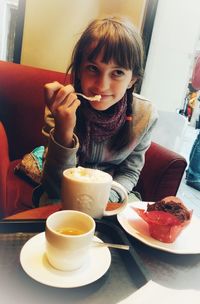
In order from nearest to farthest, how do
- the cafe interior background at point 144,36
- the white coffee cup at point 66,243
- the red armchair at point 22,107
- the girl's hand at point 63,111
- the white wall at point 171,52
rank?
the white coffee cup at point 66,243 < the girl's hand at point 63,111 < the red armchair at point 22,107 < the cafe interior background at point 144,36 < the white wall at point 171,52

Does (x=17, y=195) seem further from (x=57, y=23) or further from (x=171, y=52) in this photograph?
(x=171, y=52)

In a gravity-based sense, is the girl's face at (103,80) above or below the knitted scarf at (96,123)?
above

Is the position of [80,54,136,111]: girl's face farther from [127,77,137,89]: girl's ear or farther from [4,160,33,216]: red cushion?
[4,160,33,216]: red cushion

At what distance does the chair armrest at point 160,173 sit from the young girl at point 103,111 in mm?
134

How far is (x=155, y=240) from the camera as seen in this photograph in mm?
687

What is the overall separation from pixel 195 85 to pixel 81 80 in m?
2.03

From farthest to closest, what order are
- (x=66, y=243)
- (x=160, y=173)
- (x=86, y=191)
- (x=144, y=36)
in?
(x=144, y=36) → (x=160, y=173) → (x=86, y=191) → (x=66, y=243)

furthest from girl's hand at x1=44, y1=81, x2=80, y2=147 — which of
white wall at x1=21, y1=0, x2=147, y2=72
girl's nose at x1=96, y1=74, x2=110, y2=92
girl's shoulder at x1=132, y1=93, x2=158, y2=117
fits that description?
white wall at x1=21, y1=0, x2=147, y2=72

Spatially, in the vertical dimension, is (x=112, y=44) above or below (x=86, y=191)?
above

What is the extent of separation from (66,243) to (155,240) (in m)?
0.27

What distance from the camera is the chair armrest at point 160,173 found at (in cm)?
128

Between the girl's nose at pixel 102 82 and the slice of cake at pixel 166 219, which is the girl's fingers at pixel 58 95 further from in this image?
the slice of cake at pixel 166 219

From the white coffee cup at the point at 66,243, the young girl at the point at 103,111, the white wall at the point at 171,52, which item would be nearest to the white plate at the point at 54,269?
the white coffee cup at the point at 66,243

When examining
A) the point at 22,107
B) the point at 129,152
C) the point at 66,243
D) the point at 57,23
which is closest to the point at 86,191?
the point at 66,243
